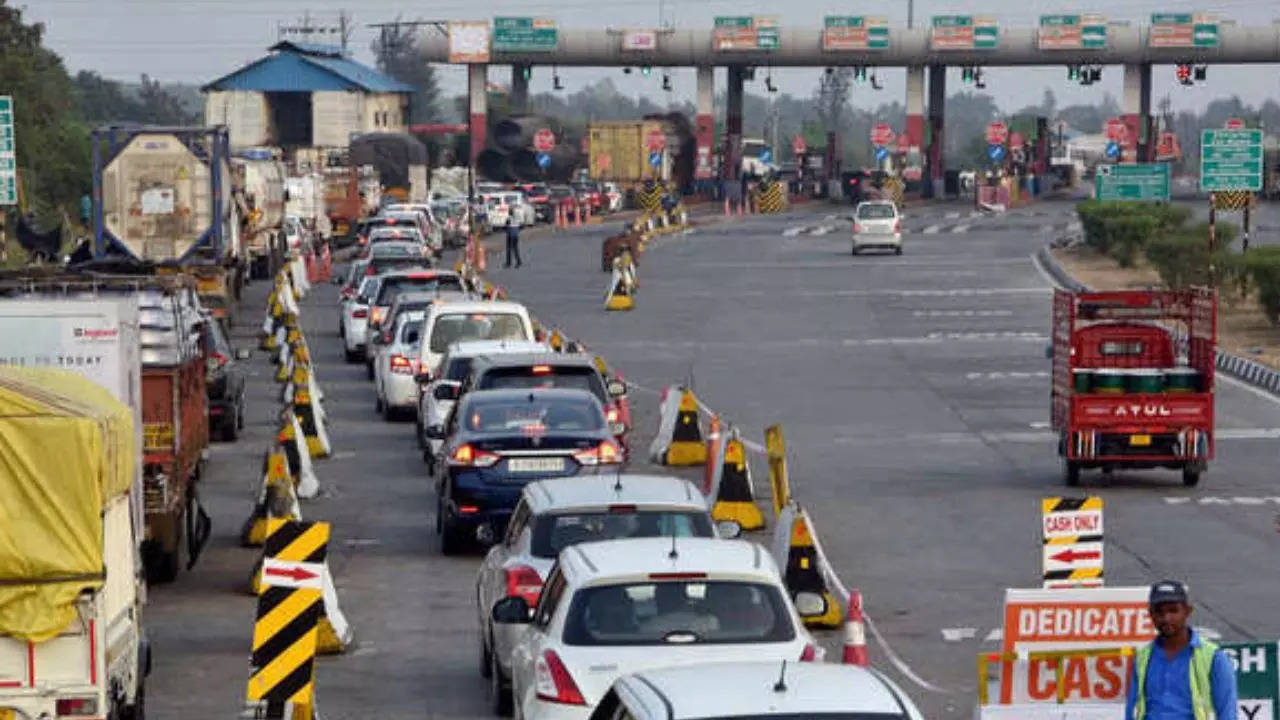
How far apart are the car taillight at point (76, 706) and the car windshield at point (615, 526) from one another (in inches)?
143

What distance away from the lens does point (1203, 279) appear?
185ft

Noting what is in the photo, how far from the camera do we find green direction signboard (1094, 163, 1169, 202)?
5866 centimetres

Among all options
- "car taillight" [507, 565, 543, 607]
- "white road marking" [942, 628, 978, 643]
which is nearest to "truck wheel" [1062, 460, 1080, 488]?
"white road marking" [942, 628, 978, 643]

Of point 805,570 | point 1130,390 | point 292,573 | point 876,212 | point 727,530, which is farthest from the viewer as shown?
point 876,212

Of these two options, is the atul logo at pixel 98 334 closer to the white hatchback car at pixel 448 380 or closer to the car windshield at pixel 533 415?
the car windshield at pixel 533 415

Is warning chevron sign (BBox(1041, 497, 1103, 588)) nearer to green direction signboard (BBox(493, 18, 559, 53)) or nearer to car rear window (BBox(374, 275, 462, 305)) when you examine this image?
car rear window (BBox(374, 275, 462, 305))

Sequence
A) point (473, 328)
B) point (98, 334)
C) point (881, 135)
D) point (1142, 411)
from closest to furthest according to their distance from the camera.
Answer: point (98, 334), point (1142, 411), point (473, 328), point (881, 135)

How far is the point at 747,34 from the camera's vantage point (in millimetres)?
121188

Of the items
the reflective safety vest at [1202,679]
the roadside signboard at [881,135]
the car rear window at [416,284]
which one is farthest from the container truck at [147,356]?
the roadside signboard at [881,135]

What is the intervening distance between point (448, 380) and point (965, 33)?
305 ft

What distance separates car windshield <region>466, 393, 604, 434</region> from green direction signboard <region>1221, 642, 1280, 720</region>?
442 inches

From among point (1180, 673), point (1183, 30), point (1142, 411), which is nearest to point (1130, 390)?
point (1142, 411)

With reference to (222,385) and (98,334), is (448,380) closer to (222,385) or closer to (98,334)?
(222,385)

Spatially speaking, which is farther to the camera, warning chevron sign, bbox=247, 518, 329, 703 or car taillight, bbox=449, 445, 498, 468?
car taillight, bbox=449, 445, 498, 468
